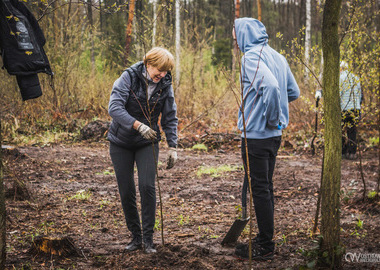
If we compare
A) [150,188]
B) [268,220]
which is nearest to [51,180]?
[150,188]

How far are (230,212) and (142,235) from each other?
171cm

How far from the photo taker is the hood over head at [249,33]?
3.37 meters

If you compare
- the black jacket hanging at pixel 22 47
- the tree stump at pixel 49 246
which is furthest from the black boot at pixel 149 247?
the black jacket hanging at pixel 22 47

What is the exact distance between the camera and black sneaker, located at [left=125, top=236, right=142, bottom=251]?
3.55 metres

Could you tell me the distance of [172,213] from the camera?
5199 millimetres

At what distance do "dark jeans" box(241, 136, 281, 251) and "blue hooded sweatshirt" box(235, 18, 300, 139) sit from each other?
73 millimetres

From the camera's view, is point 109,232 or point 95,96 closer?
point 109,232

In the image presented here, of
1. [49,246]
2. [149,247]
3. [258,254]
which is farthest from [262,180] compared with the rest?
[49,246]

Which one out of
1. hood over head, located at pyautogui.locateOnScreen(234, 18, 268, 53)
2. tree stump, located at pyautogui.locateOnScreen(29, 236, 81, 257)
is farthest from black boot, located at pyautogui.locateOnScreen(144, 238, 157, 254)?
hood over head, located at pyautogui.locateOnScreen(234, 18, 268, 53)

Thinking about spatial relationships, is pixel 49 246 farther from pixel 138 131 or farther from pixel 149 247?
pixel 138 131

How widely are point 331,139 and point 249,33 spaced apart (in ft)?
4.14

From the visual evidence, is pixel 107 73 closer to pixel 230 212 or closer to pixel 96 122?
pixel 96 122

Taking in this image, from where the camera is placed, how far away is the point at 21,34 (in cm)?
326

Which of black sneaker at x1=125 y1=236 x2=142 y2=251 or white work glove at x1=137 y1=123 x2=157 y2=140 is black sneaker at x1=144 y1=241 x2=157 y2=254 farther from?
white work glove at x1=137 y1=123 x2=157 y2=140
